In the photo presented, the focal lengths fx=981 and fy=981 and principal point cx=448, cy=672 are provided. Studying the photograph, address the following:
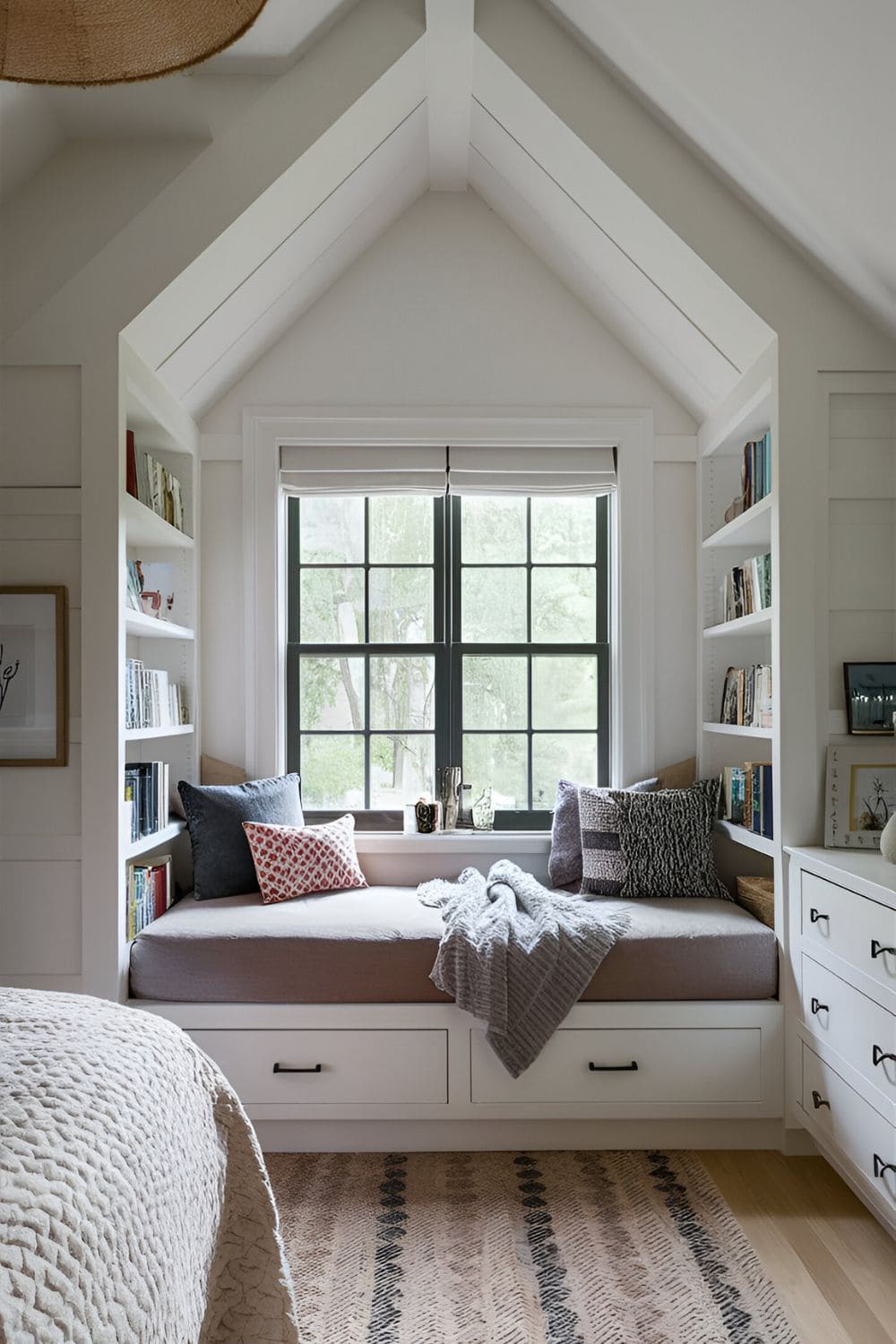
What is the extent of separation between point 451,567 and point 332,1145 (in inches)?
82.4

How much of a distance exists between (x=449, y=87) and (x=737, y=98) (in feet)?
3.21

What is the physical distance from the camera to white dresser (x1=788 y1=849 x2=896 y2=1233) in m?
2.18

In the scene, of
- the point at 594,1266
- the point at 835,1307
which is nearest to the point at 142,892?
the point at 594,1266

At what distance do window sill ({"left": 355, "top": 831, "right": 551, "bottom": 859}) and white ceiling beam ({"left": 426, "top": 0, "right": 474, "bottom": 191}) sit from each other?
2.40 m

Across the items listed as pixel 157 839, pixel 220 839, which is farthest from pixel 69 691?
pixel 220 839

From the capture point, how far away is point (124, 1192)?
91 centimetres

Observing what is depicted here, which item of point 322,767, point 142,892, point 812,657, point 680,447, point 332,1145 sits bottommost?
point 332,1145

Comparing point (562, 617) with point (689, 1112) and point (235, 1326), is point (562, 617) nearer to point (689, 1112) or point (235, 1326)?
point (689, 1112)

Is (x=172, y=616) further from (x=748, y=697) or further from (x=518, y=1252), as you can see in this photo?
(x=518, y=1252)

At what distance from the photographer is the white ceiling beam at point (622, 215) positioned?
280 centimetres

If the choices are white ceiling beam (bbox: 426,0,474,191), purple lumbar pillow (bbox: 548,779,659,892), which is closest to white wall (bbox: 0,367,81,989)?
white ceiling beam (bbox: 426,0,474,191)

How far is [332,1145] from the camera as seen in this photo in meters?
2.82

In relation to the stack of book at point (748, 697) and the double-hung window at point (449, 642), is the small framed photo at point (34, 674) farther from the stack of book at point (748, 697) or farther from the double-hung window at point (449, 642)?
the stack of book at point (748, 697)

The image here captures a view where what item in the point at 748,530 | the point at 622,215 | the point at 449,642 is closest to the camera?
the point at 622,215
